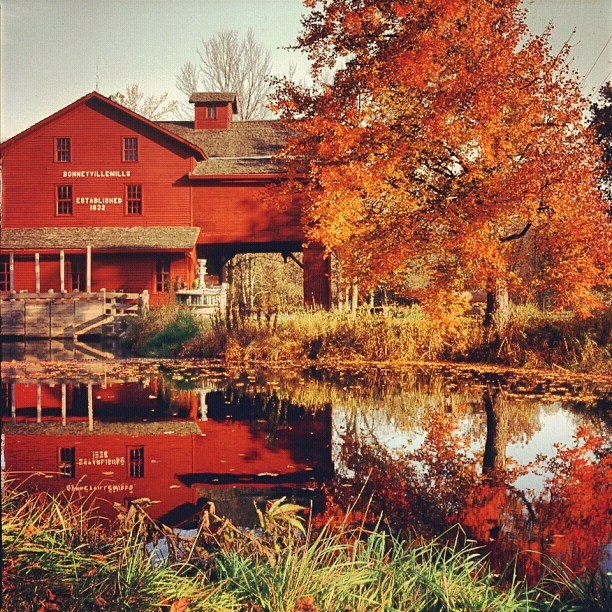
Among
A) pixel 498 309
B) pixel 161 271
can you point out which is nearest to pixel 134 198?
pixel 161 271

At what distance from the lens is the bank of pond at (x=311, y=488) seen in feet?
14.1

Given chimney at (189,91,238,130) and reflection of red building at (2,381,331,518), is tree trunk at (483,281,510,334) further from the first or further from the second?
chimney at (189,91,238,130)

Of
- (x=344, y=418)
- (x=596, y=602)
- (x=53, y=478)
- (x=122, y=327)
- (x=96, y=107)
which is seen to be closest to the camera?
(x=596, y=602)

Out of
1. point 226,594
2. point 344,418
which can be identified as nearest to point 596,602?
point 226,594

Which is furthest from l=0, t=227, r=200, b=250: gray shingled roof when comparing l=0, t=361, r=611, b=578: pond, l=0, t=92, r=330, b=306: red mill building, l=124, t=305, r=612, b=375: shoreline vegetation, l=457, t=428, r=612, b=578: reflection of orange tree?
l=457, t=428, r=612, b=578: reflection of orange tree

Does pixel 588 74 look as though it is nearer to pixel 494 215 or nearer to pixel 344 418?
pixel 494 215

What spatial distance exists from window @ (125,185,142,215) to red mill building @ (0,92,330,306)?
0.04 meters

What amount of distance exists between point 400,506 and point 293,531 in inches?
59.3

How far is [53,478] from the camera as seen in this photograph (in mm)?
7773

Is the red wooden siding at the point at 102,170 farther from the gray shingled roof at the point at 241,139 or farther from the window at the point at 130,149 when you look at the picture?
the gray shingled roof at the point at 241,139

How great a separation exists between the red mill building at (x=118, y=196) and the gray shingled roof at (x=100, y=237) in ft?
0.47

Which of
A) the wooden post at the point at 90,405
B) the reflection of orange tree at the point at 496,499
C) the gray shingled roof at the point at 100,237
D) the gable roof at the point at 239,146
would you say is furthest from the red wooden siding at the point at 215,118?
the reflection of orange tree at the point at 496,499

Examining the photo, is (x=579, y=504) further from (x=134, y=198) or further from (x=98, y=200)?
(x=98, y=200)

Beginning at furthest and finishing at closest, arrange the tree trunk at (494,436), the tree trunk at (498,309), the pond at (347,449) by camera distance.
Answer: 1. the tree trunk at (498,309)
2. the tree trunk at (494,436)
3. the pond at (347,449)
